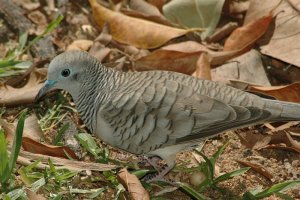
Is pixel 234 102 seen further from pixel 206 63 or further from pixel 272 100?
pixel 206 63

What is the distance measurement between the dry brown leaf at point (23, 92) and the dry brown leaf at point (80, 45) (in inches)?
21.3

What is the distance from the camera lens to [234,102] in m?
5.07

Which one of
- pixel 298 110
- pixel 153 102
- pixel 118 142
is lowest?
pixel 118 142

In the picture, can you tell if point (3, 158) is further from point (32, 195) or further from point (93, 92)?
point (93, 92)

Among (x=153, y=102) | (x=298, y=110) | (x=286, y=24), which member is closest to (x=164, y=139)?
(x=153, y=102)

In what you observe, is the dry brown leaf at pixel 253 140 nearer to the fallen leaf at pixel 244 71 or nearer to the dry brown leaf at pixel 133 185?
the fallen leaf at pixel 244 71

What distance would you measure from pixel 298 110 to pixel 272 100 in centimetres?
24

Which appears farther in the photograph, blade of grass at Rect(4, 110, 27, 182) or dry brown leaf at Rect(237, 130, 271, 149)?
dry brown leaf at Rect(237, 130, 271, 149)

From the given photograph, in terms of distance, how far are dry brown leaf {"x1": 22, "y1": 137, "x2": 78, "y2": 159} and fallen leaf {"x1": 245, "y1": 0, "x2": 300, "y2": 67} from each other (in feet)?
7.24

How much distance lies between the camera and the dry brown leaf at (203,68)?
20.0ft

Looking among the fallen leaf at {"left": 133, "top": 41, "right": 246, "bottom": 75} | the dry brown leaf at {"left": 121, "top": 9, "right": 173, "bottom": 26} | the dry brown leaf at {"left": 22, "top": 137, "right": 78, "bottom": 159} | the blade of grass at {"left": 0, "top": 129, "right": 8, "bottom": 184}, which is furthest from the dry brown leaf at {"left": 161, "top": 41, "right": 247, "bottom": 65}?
the blade of grass at {"left": 0, "top": 129, "right": 8, "bottom": 184}

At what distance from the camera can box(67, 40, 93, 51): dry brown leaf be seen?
6.51 meters

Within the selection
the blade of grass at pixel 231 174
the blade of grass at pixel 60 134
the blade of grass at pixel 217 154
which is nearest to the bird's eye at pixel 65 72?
the blade of grass at pixel 60 134

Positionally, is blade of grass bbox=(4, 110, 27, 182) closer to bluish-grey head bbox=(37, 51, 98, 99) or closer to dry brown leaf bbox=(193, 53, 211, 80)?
bluish-grey head bbox=(37, 51, 98, 99)
